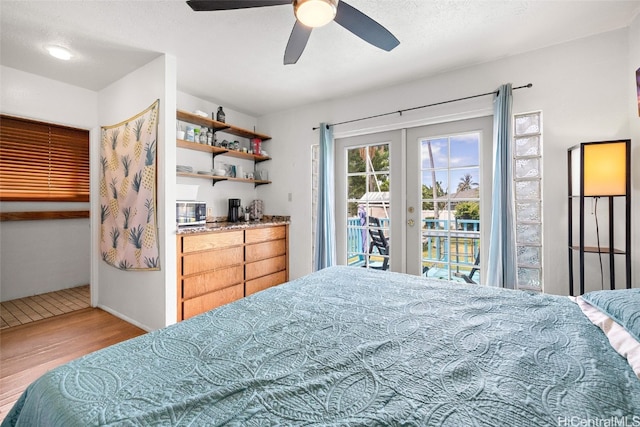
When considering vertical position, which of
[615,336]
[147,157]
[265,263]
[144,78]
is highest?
[144,78]

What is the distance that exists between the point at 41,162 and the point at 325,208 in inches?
148

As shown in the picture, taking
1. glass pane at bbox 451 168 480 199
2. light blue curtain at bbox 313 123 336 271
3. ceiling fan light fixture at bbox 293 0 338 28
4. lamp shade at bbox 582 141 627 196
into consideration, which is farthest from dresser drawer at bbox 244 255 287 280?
lamp shade at bbox 582 141 627 196

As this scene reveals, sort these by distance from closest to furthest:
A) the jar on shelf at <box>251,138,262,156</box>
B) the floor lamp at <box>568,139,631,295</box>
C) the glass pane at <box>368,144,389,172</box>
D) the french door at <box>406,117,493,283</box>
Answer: the floor lamp at <box>568,139,631,295</box>, the french door at <box>406,117,493,283</box>, the glass pane at <box>368,144,389,172</box>, the jar on shelf at <box>251,138,262,156</box>

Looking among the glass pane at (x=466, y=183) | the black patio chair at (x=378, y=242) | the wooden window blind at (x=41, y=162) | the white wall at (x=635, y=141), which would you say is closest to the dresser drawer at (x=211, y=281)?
the black patio chair at (x=378, y=242)

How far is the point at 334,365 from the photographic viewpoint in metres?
0.83

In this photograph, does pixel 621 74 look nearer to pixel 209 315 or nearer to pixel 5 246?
pixel 209 315

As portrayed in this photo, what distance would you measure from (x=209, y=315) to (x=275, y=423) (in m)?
0.70

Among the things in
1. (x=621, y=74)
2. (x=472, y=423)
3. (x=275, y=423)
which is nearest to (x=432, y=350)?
(x=472, y=423)

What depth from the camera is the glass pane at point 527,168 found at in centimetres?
244

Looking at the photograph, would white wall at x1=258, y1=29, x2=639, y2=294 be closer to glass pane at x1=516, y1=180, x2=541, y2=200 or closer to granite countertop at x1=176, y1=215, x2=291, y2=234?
glass pane at x1=516, y1=180, x2=541, y2=200

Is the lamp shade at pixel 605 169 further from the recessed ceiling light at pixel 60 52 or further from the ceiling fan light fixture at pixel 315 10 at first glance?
the recessed ceiling light at pixel 60 52

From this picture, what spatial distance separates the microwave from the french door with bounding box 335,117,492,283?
1606 millimetres

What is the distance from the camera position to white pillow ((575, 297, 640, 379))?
2.65 ft

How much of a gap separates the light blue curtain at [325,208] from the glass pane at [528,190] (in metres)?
1.88
